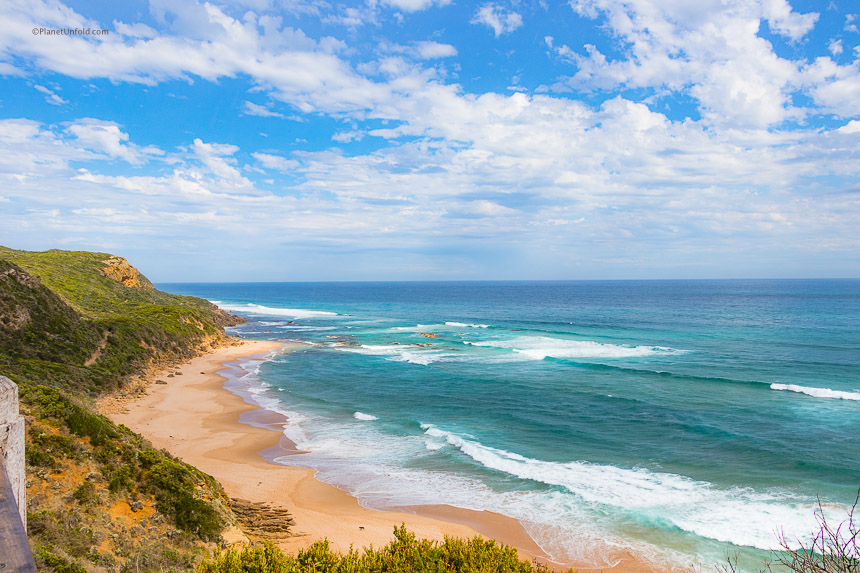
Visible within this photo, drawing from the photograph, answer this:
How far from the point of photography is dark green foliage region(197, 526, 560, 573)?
7984 mm

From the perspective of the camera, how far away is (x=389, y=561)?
8758mm

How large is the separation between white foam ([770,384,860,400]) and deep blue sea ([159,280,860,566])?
0.18 metres

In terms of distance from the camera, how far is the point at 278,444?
83.8ft

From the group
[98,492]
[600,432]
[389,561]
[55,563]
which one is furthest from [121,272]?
[389,561]

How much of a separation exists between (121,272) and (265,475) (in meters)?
60.4

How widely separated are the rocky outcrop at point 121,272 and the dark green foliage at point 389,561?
68636 millimetres

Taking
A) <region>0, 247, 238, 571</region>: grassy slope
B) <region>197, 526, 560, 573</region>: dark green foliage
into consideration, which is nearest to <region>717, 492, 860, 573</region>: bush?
<region>197, 526, 560, 573</region>: dark green foliage

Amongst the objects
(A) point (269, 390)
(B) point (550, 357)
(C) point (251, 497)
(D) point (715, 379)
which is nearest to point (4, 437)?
(C) point (251, 497)

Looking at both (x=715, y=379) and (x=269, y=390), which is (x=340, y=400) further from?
(x=715, y=379)

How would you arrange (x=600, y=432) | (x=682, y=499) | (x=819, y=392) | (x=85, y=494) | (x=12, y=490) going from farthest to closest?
1. (x=819, y=392)
2. (x=600, y=432)
3. (x=682, y=499)
4. (x=85, y=494)
5. (x=12, y=490)

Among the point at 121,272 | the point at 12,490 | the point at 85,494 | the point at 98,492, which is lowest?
the point at 98,492

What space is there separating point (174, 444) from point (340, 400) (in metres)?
12.0

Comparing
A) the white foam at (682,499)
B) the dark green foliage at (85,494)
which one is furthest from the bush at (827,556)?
the dark green foliage at (85,494)

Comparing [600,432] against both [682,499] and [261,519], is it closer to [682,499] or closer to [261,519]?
[682,499]
